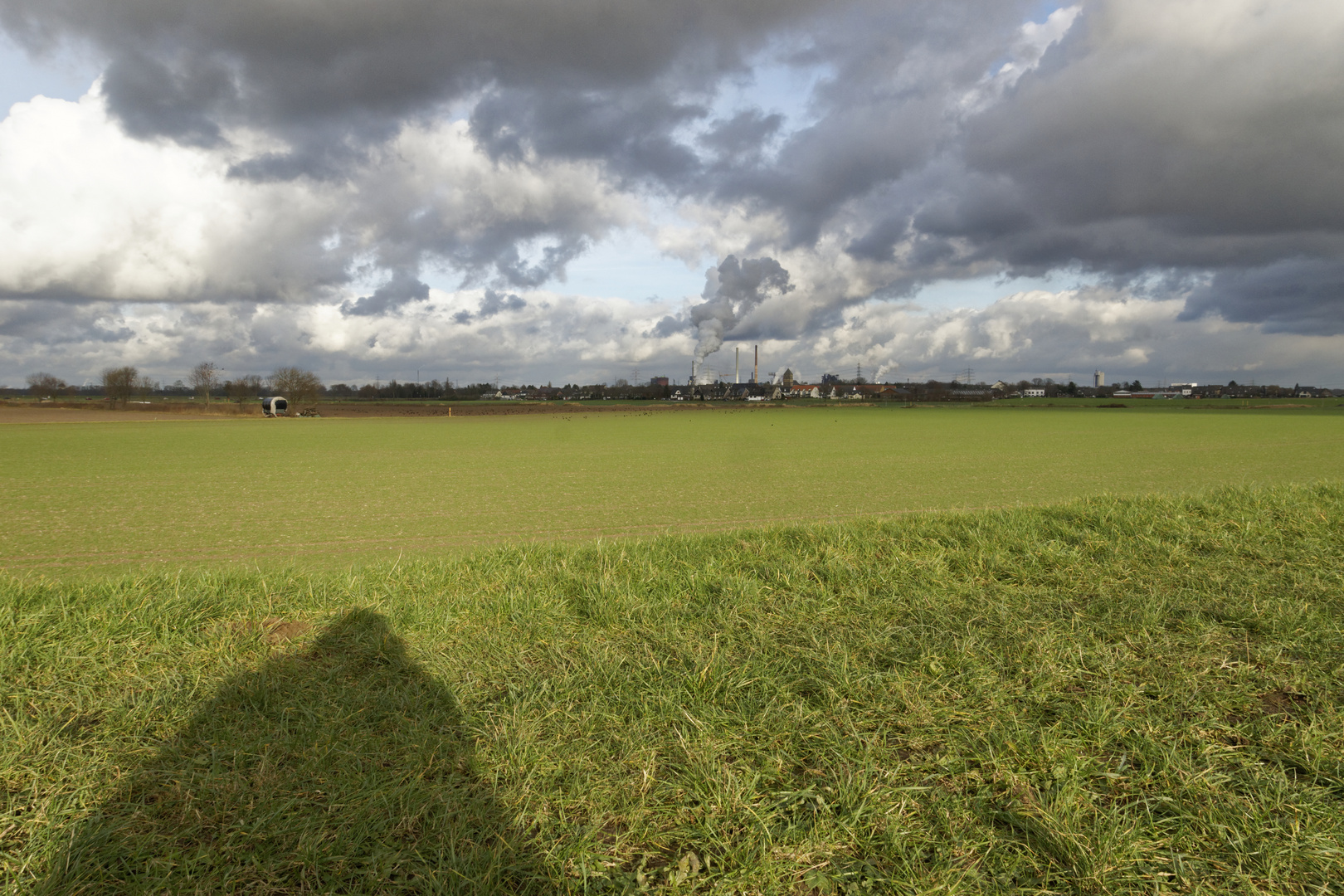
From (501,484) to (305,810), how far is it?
63.7ft

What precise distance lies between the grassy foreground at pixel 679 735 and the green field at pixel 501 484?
6937 mm

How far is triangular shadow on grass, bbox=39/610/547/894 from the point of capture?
2.71m

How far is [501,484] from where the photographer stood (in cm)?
2208

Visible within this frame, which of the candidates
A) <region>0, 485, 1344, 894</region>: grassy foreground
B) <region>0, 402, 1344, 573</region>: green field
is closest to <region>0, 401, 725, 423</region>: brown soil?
<region>0, 402, 1344, 573</region>: green field

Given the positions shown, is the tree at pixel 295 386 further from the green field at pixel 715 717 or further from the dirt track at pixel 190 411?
the green field at pixel 715 717

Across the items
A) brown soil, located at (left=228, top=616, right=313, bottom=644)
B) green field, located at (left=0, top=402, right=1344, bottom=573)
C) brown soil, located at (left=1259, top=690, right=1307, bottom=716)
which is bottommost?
green field, located at (left=0, top=402, right=1344, bottom=573)

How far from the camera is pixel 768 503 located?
56.5 feet

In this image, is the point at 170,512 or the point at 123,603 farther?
the point at 170,512

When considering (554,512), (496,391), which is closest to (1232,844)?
(554,512)

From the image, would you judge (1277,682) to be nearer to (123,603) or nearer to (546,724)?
(546,724)

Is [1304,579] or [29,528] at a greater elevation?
[1304,579]

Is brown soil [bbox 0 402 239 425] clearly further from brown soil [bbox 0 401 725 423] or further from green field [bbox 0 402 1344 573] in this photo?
green field [bbox 0 402 1344 573]

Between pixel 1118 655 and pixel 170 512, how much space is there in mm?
18656

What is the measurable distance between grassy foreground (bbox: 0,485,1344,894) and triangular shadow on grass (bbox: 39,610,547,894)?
1cm
